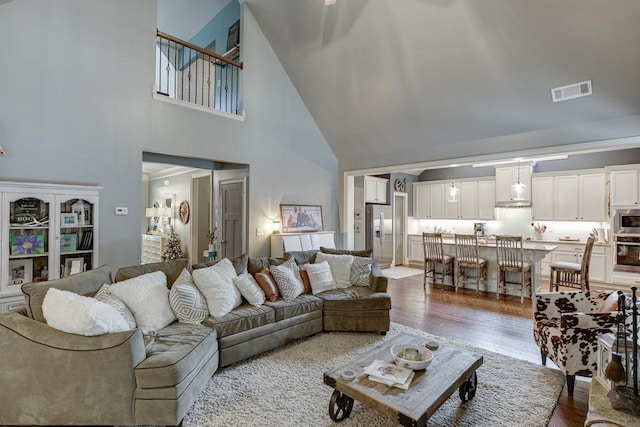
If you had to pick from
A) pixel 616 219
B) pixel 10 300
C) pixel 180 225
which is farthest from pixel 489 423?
pixel 180 225

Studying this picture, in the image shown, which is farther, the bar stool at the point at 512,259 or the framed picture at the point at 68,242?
the bar stool at the point at 512,259

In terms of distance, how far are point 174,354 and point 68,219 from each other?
2659 millimetres

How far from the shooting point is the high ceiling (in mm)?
3521

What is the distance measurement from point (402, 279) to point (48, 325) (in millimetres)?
6096

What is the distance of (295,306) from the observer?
11.3ft

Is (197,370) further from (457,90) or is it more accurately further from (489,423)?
(457,90)

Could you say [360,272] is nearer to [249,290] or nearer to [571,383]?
[249,290]

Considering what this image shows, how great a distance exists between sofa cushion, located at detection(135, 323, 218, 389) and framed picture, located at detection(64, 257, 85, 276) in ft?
6.26

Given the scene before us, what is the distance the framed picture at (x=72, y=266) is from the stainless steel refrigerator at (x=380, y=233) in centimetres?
579

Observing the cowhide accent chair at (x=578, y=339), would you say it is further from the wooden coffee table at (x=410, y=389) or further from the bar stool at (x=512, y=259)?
the bar stool at (x=512, y=259)

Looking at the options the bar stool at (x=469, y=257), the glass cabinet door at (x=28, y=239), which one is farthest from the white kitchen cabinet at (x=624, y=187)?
the glass cabinet door at (x=28, y=239)

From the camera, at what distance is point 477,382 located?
271cm

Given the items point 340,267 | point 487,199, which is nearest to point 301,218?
point 340,267

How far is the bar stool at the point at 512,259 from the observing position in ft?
17.2
